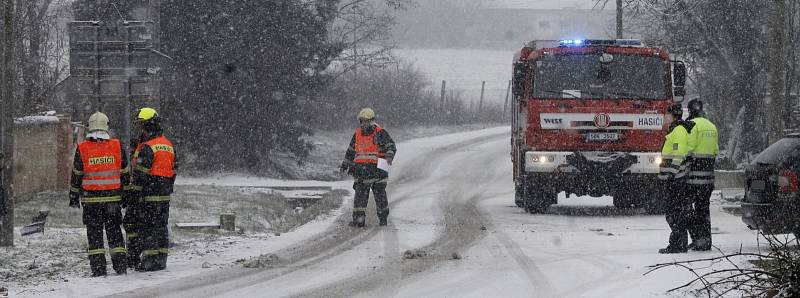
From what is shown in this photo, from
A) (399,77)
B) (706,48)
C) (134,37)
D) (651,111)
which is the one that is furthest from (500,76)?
(134,37)

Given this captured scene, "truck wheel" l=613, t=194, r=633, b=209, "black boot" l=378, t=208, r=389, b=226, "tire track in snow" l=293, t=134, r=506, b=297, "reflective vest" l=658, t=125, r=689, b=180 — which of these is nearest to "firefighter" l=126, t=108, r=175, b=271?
"tire track in snow" l=293, t=134, r=506, b=297

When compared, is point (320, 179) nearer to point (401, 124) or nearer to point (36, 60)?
point (36, 60)

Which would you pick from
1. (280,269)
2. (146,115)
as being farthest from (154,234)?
(280,269)

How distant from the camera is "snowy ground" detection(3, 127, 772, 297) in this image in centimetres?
1030

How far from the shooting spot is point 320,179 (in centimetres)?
3170

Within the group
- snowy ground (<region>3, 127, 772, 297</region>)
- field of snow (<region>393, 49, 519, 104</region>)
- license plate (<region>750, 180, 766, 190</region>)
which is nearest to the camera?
snowy ground (<region>3, 127, 772, 297</region>)

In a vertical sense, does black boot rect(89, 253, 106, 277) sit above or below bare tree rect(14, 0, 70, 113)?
below

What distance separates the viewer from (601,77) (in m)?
18.5

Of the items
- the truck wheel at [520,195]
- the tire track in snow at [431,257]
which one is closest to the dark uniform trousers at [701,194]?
the tire track in snow at [431,257]

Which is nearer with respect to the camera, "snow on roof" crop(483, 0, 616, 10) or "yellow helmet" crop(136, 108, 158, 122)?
"yellow helmet" crop(136, 108, 158, 122)

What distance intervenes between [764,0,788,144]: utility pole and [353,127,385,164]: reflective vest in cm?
658

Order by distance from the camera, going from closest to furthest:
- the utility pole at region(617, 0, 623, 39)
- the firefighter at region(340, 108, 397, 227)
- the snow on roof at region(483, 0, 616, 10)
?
the firefighter at region(340, 108, 397, 227), the utility pole at region(617, 0, 623, 39), the snow on roof at region(483, 0, 616, 10)

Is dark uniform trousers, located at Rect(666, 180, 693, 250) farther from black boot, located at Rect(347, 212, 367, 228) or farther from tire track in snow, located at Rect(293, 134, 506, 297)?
black boot, located at Rect(347, 212, 367, 228)

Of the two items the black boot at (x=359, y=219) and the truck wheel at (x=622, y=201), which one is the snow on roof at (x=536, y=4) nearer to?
the truck wheel at (x=622, y=201)
